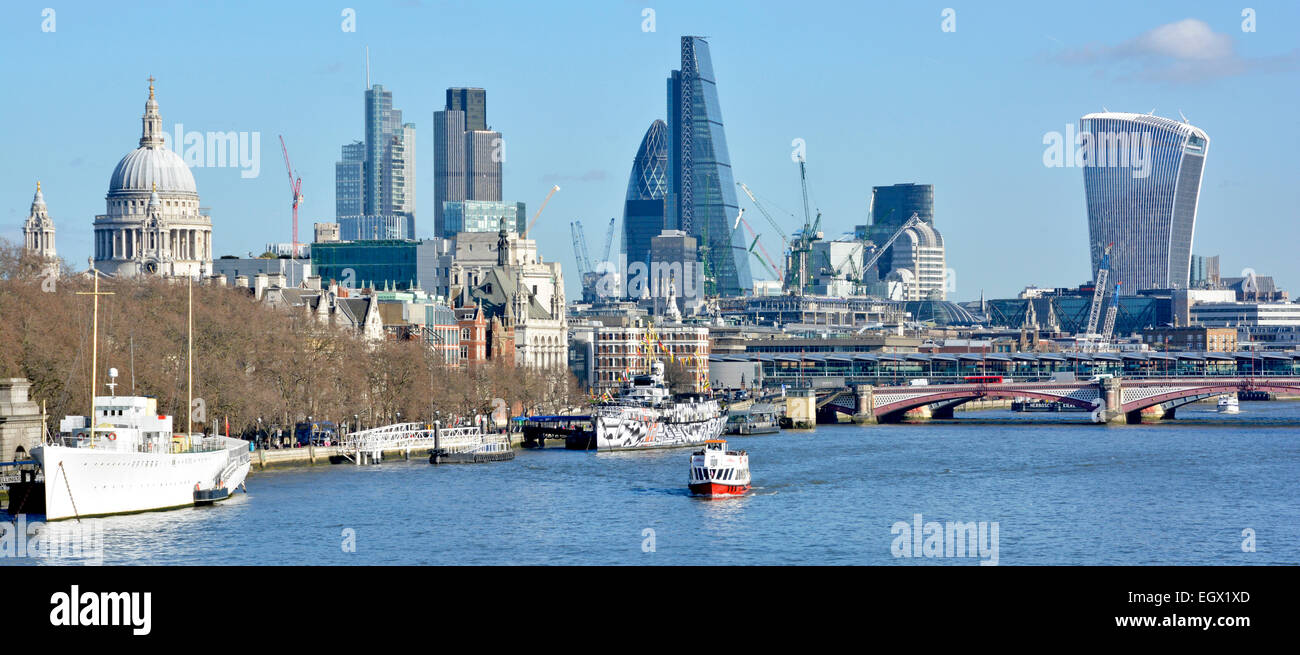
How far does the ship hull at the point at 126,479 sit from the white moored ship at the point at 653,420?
1430 inches

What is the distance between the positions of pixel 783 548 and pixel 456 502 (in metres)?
15.9

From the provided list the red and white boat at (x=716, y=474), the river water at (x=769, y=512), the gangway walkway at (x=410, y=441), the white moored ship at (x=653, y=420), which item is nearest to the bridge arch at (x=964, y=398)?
the white moored ship at (x=653, y=420)

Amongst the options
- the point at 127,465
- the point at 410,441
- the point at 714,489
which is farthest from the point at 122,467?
the point at 410,441

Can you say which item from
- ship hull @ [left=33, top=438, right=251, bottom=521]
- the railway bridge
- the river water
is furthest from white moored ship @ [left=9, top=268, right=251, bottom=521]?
the railway bridge

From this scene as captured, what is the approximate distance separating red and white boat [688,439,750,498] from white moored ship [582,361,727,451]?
30.1 meters

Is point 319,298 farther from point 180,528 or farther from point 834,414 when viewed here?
point 180,528

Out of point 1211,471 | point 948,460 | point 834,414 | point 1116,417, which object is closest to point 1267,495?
point 1211,471

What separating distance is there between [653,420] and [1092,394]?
41312 millimetres

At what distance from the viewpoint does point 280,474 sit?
72.4 metres

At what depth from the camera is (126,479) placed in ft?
175

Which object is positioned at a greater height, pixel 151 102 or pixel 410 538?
pixel 151 102

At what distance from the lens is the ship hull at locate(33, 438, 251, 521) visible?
50.4 m

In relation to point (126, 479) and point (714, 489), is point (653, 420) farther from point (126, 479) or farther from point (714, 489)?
point (126, 479)
